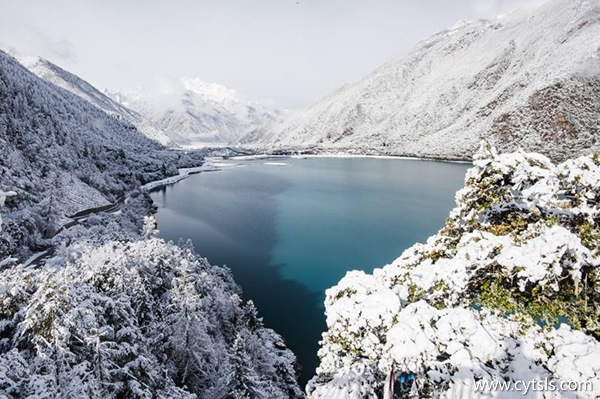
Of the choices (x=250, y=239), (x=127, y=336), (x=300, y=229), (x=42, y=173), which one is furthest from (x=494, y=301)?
(x=42, y=173)

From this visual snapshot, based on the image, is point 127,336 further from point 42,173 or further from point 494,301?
point 42,173

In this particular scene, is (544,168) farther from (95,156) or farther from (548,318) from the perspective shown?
(95,156)

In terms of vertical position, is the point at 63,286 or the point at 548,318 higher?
the point at 548,318

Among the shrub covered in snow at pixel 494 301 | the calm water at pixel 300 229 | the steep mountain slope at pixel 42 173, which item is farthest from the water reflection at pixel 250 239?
the shrub covered in snow at pixel 494 301

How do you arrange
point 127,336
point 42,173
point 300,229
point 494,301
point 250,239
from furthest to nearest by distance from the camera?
point 42,173 < point 300,229 < point 250,239 < point 127,336 < point 494,301

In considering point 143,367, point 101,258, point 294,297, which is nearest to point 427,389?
point 143,367

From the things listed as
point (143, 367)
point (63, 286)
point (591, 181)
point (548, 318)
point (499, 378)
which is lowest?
point (143, 367)
